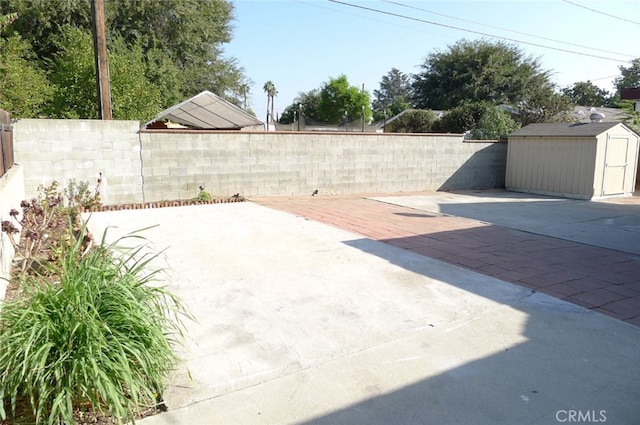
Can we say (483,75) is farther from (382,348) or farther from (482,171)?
(382,348)

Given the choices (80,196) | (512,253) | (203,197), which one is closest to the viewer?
(512,253)

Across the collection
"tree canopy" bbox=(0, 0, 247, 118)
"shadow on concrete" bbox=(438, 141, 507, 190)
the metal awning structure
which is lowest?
"shadow on concrete" bbox=(438, 141, 507, 190)

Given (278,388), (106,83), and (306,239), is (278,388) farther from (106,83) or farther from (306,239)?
(106,83)

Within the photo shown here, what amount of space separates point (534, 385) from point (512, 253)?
11.9ft

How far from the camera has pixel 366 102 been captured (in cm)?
4156

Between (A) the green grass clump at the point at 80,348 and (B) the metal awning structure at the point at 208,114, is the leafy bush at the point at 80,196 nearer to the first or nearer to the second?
(B) the metal awning structure at the point at 208,114

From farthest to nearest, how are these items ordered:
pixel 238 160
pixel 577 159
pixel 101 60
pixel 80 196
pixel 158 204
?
pixel 577 159 → pixel 238 160 → pixel 158 204 → pixel 101 60 → pixel 80 196

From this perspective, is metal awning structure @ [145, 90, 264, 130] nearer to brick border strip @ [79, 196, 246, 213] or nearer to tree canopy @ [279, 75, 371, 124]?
brick border strip @ [79, 196, 246, 213]

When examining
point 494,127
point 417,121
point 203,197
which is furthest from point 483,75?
point 203,197

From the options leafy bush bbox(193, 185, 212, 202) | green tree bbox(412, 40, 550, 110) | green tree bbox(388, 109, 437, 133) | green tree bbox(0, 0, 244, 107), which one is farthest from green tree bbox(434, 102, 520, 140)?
leafy bush bbox(193, 185, 212, 202)

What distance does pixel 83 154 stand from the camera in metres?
8.65

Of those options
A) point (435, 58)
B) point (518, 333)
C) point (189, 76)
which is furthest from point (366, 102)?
point (518, 333)

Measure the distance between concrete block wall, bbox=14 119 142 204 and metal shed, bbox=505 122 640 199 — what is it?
442 inches

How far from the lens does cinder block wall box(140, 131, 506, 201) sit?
377 inches
